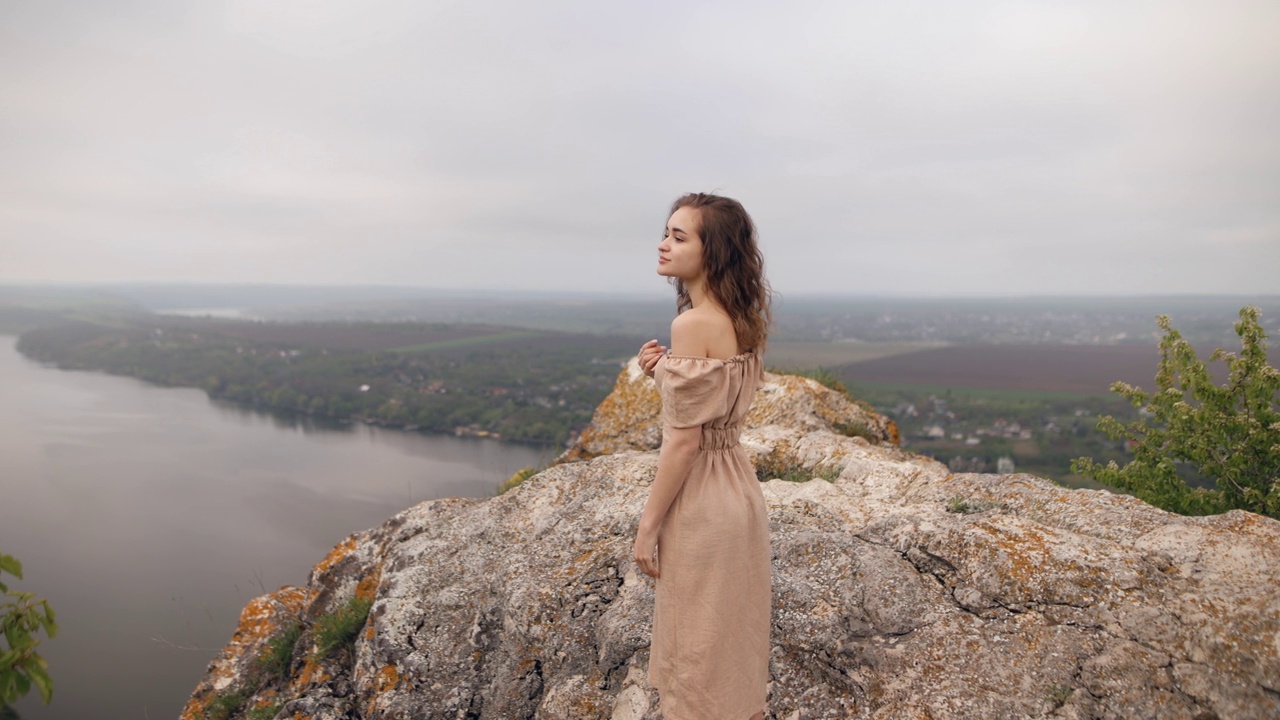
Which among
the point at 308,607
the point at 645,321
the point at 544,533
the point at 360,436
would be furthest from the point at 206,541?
the point at 645,321

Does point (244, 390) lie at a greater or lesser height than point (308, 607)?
lesser

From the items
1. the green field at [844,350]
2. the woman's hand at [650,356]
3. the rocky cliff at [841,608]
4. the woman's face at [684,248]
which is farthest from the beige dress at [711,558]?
the green field at [844,350]

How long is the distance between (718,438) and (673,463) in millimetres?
245

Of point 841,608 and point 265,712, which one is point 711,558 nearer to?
point 841,608

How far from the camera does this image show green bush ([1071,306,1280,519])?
4.40 metres

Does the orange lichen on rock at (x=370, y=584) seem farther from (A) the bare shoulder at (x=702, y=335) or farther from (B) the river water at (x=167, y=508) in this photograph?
(A) the bare shoulder at (x=702, y=335)

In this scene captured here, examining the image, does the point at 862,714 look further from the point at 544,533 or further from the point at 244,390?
the point at 244,390

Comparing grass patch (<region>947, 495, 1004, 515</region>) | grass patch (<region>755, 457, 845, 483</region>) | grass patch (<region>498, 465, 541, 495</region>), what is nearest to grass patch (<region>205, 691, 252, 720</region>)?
grass patch (<region>498, 465, 541, 495</region>)

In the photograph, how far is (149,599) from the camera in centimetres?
1608

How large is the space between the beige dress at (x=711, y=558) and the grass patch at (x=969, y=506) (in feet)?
6.36

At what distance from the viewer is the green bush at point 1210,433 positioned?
4.40m

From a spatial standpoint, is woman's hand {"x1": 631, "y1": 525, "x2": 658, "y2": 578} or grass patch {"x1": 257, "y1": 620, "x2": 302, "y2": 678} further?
grass patch {"x1": 257, "y1": 620, "x2": 302, "y2": 678}

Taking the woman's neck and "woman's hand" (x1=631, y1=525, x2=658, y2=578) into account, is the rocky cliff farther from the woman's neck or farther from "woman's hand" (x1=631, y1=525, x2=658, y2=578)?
the woman's neck

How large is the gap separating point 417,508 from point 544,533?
1.43 metres
